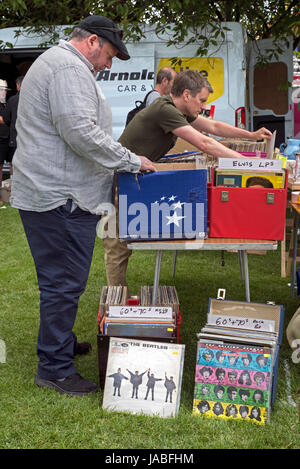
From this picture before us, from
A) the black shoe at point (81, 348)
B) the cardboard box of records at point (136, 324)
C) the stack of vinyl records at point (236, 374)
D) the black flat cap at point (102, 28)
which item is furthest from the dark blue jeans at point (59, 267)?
the black flat cap at point (102, 28)

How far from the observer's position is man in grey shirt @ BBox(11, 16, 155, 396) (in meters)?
2.63

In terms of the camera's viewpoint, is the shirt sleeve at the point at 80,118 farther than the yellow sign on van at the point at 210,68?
No

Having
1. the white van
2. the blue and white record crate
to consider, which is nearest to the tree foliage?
the white van

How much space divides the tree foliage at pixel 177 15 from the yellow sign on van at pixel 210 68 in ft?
0.64

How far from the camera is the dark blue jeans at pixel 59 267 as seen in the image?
110 inches

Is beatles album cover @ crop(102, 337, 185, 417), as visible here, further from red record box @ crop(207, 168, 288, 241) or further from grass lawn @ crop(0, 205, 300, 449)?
red record box @ crop(207, 168, 288, 241)

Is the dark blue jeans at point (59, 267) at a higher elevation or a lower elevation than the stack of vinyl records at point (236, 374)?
higher

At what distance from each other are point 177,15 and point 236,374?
6740 mm

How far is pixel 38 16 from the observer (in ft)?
30.1

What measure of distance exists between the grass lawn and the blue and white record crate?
2.80 feet

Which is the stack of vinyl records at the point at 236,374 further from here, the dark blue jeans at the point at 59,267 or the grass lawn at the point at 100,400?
the dark blue jeans at the point at 59,267

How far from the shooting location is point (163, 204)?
2812mm

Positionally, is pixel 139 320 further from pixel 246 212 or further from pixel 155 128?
pixel 155 128
